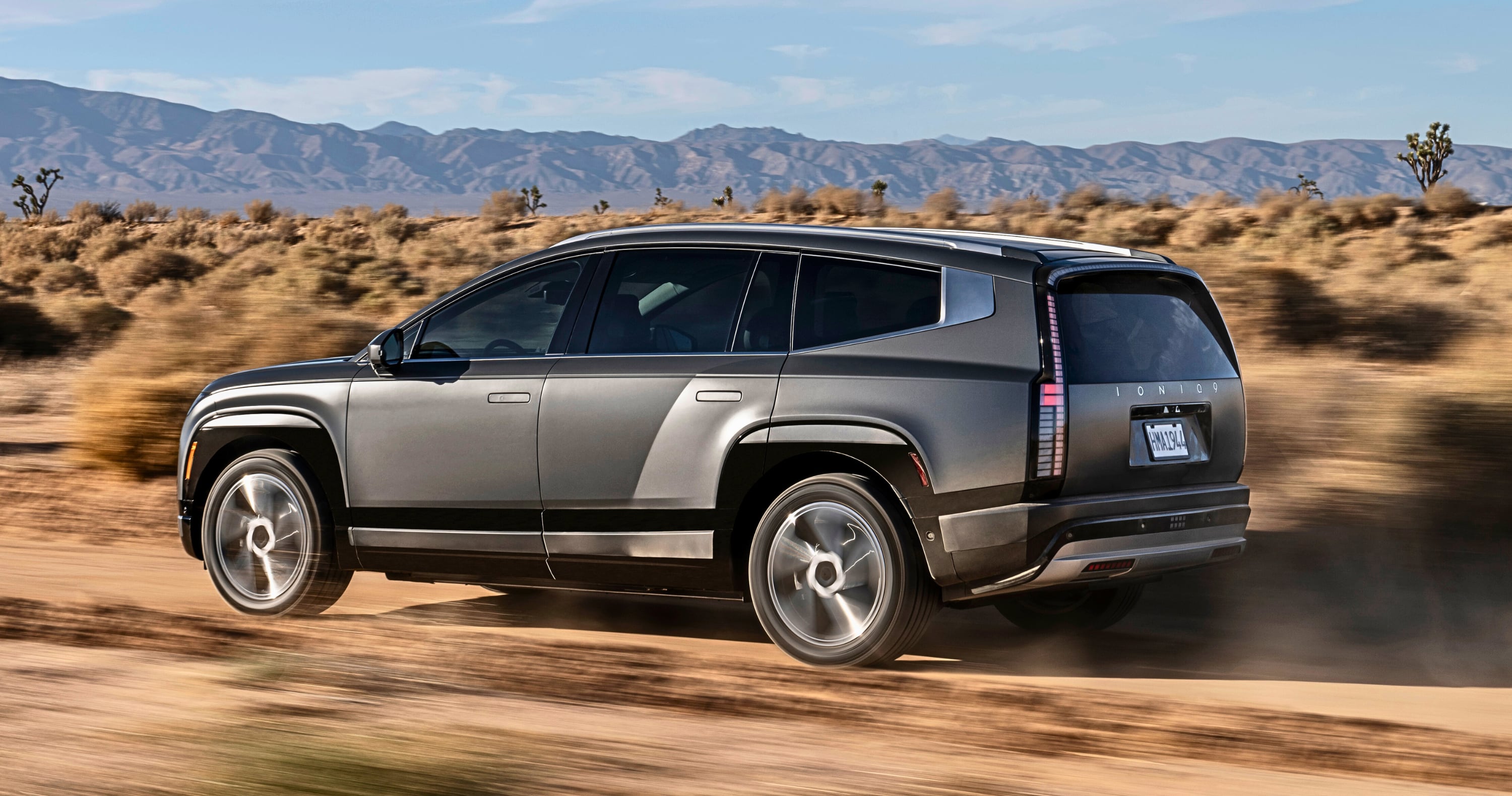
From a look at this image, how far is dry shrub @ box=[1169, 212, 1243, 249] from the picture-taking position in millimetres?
31406

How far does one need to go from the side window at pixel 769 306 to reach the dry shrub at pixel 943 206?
2386 centimetres

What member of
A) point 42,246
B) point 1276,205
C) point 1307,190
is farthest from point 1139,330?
point 42,246

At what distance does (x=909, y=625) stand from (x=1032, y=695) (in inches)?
20.6

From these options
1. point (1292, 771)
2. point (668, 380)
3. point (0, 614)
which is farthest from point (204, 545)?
point (1292, 771)

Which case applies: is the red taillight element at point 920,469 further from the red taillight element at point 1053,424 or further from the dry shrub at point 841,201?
A: the dry shrub at point 841,201

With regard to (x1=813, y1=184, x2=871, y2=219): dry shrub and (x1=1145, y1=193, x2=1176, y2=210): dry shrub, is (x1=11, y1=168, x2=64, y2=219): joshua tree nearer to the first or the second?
(x1=813, y1=184, x2=871, y2=219): dry shrub

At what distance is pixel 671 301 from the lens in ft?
22.1

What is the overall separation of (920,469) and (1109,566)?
0.78 metres

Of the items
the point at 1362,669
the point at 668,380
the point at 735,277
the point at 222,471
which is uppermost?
the point at 735,277

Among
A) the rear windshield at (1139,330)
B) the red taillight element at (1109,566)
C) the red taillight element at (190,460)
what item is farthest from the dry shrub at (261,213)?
the red taillight element at (1109,566)

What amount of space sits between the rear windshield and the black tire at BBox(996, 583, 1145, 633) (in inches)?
50.6

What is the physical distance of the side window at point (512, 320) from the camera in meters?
7.02

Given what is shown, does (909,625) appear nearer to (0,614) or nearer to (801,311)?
(801,311)

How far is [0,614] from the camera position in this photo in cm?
770
